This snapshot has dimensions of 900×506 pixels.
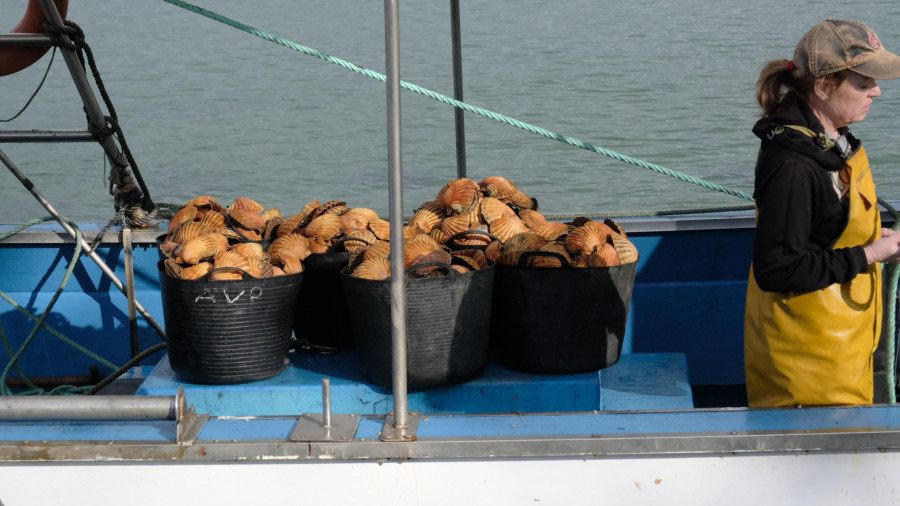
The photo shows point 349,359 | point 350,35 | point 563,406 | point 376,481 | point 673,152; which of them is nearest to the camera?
point 376,481

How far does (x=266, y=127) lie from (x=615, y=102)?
4196 millimetres

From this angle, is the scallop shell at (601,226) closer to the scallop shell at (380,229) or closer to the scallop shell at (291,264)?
the scallop shell at (380,229)

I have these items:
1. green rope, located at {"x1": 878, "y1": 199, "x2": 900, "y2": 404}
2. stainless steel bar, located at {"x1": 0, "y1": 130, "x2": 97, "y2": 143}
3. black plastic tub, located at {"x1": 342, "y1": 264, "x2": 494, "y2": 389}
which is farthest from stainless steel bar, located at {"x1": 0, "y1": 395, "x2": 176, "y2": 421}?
stainless steel bar, located at {"x1": 0, "y1": 130, "x2": 97, "y2": 143}

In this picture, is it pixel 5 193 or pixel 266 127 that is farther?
pixel 266 127

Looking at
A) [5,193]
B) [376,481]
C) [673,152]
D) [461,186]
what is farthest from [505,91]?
[376,481]

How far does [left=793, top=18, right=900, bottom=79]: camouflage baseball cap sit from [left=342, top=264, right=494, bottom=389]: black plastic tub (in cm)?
102

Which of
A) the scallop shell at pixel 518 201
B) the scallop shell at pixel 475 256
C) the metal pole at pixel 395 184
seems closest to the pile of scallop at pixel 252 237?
the scallop shell at pixel 475 256

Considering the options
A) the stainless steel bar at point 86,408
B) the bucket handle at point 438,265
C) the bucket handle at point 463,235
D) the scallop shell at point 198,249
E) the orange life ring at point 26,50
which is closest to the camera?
the stainless steel bar at point 86,408

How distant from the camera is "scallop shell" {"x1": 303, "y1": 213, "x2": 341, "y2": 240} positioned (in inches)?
125

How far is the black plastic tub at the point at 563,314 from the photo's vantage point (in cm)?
283

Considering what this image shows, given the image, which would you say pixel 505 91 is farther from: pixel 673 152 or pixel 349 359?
pixel 349 359

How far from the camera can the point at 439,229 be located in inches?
124

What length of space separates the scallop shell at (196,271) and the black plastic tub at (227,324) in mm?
29

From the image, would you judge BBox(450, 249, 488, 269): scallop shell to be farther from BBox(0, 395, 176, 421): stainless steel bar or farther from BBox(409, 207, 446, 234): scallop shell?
BBox(0, 395, 176, 421): stainless steel bar
